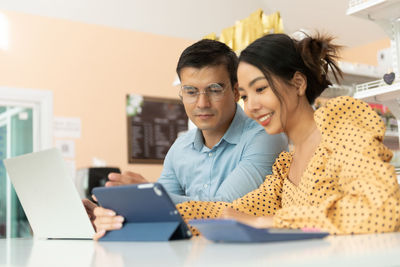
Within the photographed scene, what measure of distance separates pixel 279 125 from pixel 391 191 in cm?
43

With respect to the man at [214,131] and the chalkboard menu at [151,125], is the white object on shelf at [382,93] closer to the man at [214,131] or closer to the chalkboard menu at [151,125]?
the man at [214,131]

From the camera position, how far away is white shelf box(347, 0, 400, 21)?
253 centimetres

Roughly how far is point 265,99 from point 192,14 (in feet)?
12.2

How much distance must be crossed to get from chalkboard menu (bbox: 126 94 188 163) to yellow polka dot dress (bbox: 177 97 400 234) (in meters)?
3.33

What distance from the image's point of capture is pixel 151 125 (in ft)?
15.6

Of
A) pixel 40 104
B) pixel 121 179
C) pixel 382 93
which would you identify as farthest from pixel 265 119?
pixel 40 104

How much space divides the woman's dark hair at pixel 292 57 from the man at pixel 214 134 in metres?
0.34

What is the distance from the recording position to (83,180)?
4.15 m

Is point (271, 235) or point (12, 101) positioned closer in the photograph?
point (271, 235)

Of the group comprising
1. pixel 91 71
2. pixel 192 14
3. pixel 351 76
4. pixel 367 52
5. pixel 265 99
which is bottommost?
pixel 265 99

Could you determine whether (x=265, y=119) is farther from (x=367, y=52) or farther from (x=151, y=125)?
(x=367, y=52)

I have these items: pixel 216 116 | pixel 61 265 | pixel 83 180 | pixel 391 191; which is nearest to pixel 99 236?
pixel 61 265

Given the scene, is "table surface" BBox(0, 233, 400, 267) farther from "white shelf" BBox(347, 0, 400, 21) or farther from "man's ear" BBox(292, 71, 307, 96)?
"white shelf" BBox(347, 0, 400, 21)

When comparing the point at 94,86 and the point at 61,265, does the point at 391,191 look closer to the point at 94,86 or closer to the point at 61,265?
the point at 61,265
